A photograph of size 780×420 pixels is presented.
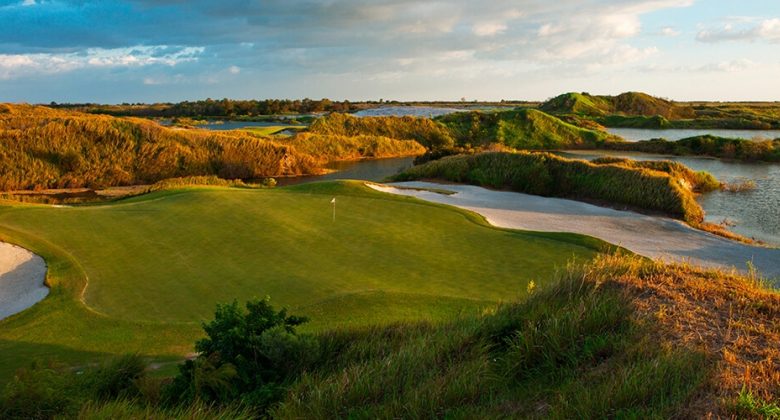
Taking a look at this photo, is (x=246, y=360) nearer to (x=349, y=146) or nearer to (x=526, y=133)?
(x=349, y=146)

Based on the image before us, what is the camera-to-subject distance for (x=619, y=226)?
57.1 feet

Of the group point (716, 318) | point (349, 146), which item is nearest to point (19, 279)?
point (716, 318)

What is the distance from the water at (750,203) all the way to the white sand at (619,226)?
3.54 metres

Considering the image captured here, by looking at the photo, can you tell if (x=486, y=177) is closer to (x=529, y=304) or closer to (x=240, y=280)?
(x=240, y=280)

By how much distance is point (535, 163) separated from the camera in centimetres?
2642

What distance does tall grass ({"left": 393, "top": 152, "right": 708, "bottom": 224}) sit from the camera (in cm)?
2148

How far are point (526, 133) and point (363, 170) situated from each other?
22.1 m

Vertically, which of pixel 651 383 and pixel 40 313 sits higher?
pixel 651 383

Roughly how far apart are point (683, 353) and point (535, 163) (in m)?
23.3

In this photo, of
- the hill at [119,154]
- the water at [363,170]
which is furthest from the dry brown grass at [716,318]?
the hill at [119,154]

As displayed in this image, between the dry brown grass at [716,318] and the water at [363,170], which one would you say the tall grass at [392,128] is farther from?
the dry brown grass at [716,318]

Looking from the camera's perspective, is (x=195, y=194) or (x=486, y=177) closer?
(x=195, y=194)

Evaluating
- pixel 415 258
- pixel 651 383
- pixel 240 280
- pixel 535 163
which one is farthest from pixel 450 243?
pixel 535 163

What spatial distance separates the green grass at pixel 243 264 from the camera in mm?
8047
